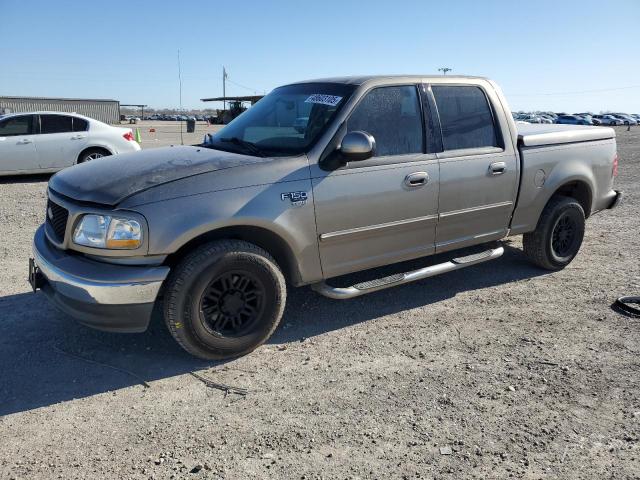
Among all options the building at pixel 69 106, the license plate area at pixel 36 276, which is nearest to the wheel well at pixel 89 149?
the license plate area at pixel 36 276

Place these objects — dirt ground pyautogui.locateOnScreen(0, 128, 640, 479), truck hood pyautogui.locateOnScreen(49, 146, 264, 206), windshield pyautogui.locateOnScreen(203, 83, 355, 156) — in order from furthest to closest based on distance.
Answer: windshield pyautogui.locateOnScreen(203, 83, 355, 156), truck hood pyautogui.locateOnScreen(49, 146, 264, 206), dirt ground pyautogui.locateOnScreen(0, 128, 640, 479)

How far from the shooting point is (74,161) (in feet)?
36.1

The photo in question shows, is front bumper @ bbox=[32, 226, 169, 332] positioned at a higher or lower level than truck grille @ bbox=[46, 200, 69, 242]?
lower

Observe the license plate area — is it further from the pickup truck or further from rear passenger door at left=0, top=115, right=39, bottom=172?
rear passenger door at left=0, top=115, right=39, bottom=172

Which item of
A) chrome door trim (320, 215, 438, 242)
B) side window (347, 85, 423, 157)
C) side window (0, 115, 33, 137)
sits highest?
side window (0, 115, 33, 137)

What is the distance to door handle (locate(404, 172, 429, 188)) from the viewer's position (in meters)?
4.18

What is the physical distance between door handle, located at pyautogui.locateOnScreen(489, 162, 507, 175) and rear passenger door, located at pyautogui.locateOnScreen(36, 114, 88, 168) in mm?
9105

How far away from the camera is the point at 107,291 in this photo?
3160 mm

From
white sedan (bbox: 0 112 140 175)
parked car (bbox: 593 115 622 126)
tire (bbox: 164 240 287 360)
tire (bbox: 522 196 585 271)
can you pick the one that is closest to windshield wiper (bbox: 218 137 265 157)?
tire (bbox: 164 240 287 360)

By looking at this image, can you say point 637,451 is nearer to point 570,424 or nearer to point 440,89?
point 570,424

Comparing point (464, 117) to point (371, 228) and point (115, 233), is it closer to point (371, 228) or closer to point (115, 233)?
point (371, 228)

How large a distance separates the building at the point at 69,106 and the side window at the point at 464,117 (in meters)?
42.2

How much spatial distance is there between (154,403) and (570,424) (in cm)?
236

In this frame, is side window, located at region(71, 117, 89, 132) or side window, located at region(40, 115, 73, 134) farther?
side window, located at region(71, 117, 89, 132)
